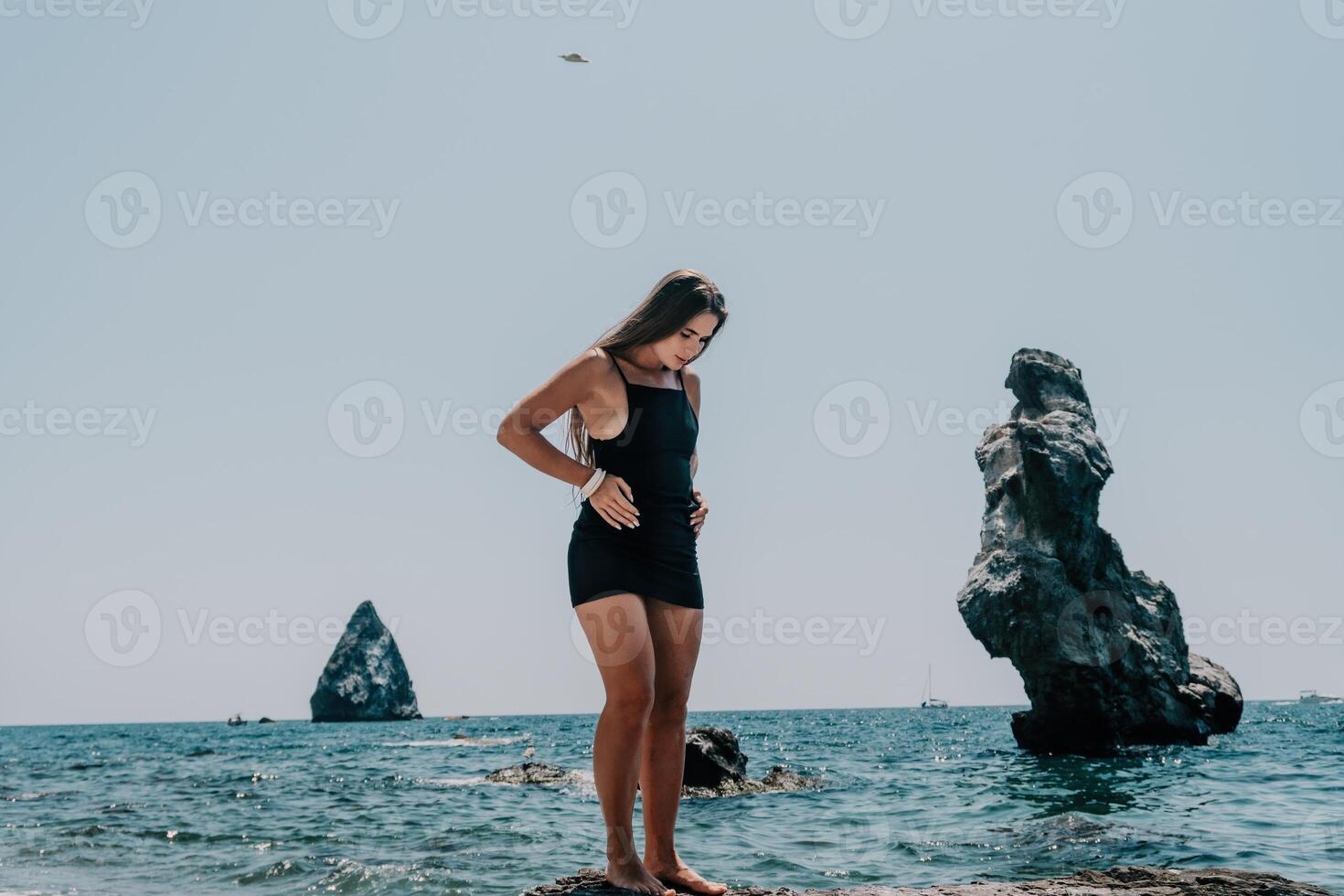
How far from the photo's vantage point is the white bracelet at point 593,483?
12.1 feet

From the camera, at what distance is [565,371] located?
3789 mm

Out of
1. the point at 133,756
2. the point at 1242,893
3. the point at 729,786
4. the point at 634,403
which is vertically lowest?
the point at 133,756

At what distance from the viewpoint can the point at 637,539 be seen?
378 centimetres

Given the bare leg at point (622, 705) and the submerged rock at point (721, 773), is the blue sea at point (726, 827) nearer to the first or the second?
the submerged rock at point (721, 773)

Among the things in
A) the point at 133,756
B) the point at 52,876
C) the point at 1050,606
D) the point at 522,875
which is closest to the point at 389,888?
the point at 522,875

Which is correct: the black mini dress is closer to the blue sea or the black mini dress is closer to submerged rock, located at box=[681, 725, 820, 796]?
the blue sea

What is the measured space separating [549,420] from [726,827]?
346 inches

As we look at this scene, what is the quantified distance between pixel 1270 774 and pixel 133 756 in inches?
1359

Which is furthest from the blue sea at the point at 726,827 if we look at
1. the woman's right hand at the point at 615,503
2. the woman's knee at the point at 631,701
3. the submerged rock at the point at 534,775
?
the woman's right hand at the point at 615,503

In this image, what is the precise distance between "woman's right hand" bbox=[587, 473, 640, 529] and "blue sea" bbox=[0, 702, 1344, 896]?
186 inches

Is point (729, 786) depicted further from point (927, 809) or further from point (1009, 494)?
point (1009, 494)

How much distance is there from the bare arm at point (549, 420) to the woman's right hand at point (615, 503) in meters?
0.09

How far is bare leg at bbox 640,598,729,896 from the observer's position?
150 inches

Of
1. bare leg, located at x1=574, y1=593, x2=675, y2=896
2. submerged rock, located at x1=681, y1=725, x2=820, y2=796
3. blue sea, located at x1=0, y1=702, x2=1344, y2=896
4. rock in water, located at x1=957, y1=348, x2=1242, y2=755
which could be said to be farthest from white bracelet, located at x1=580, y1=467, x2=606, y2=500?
rock in water, located at x1=957, y1=348, x2=1242, y2=755
